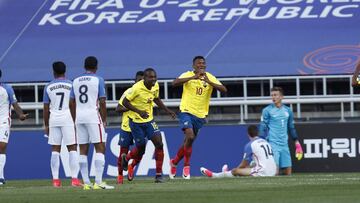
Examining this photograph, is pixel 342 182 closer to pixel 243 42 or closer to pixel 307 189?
pixel 307 189

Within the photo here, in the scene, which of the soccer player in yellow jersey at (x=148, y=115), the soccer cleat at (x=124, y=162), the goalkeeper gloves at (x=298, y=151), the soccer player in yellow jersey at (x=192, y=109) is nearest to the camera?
the soccer player in yellow jersey at (x=148, y=115)

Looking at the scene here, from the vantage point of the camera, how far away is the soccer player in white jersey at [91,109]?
1520 cm

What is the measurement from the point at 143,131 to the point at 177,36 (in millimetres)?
11383

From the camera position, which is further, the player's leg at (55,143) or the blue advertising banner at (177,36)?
the blue advertising banner at (177,36)

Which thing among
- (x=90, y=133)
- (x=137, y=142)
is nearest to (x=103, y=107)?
(x=90, y=133)

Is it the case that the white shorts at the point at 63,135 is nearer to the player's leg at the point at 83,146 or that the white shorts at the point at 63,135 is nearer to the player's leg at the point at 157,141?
the player's leg at the point at 83,146

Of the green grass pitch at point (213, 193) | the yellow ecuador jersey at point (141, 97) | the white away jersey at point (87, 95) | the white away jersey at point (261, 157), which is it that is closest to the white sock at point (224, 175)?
the white away jersey at point (261, 157)

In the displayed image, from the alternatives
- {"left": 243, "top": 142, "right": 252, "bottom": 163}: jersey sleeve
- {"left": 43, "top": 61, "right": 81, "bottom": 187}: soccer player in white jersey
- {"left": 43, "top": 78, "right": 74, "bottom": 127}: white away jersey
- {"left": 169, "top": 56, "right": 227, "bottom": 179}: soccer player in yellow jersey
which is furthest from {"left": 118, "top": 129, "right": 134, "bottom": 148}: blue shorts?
{"left": 243, "top": 142, "right": 252, "bottom": 163}: jersey sleeve

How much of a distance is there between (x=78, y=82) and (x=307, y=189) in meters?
3.71

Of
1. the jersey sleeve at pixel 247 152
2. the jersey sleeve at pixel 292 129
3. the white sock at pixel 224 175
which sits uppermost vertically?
the jersey sleeve at pixel 292 129

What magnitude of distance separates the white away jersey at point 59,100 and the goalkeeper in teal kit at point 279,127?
6.45m

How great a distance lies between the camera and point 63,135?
55.1 feet

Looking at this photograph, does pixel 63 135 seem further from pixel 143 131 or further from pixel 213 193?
pixel 213 193

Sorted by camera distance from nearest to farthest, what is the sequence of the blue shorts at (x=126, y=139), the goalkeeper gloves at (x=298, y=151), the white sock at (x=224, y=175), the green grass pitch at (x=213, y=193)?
the green grass pitch at (x=213, y=193) → the blue shorts at (x=126, y=139) → the white sock at (x=224, y=175) → the goalkeeper gloves at (x=298, y=151)
